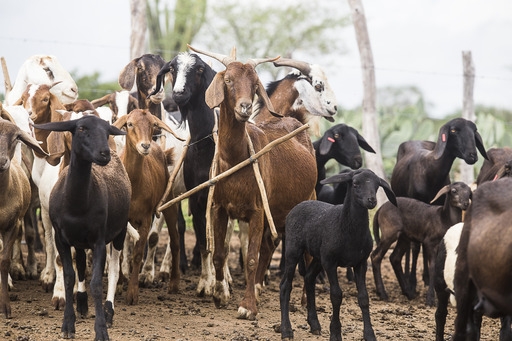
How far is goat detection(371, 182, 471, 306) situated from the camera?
444 inches

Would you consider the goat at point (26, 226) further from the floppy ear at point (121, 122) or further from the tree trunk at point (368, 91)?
the tree trunk at point (368, 91)

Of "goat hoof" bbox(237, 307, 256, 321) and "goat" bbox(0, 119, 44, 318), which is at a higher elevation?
"goat" bbox(0, 119, 44, 318)

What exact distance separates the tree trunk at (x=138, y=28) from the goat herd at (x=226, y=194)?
13.8 ft

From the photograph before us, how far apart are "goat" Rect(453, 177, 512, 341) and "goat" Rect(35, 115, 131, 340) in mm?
3095

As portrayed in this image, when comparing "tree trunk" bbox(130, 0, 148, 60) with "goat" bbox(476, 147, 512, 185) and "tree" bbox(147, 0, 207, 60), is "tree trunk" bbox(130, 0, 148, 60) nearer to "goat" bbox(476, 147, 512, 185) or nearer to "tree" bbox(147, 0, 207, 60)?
"goat" bbox(476, 147, 512, 185)

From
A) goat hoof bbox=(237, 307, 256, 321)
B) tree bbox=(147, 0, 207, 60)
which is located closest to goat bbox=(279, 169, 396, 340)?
goat hoof bbox=(237, 307, 256, 321)

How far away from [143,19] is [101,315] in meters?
10.9

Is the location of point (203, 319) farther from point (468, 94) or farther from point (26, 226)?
point (468, 94)

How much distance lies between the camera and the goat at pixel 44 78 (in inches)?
489

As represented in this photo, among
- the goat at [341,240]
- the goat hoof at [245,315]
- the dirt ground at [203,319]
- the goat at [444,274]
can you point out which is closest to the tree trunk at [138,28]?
the dirt ground at [203,319]

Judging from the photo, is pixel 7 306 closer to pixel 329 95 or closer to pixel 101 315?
pixel 101 315

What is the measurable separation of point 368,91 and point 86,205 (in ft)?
36.3

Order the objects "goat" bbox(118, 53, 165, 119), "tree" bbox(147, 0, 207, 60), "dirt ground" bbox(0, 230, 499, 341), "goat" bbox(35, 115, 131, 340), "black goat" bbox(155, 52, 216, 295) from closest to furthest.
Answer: "goat" bbox(35, 115, 131, 340), "dirt ground" bbox(0, 230, 499, 341), "black goat" bbox(155, 52, 216, 295), "goat" bbox(118, 53, 165, 119), "tree" bbox(147, 0, 207, 60)

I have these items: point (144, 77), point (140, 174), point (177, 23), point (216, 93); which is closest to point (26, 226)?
point (144, 77)
